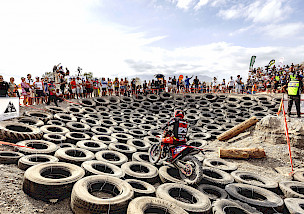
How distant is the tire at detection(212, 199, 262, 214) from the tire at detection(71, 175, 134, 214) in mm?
2408

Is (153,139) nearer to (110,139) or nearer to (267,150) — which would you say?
(110,139)

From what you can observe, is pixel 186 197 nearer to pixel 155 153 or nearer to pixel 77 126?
pixel 155 153

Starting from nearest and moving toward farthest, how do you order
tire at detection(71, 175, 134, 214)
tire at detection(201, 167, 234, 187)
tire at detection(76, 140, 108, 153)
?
tire at detection(71, 175, 134, 214) < tire at detection(201, 167, 234, 187) < tire at detection(76, 140, 108, 153)

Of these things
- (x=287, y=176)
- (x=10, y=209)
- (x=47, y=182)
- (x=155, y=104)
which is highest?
(x=155, y=104)

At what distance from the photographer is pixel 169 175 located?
662 cm

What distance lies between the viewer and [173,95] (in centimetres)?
2423

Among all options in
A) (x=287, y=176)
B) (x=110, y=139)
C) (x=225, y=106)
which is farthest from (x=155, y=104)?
(x=287, y=176)

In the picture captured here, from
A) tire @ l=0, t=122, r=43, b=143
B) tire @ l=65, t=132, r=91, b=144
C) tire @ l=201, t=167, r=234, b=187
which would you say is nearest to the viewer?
tire @ l=201, t=167, r=234, b=187

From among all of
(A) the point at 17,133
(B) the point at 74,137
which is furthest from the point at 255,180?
(A) the point at 17,133

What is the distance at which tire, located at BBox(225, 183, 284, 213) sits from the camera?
207 inches

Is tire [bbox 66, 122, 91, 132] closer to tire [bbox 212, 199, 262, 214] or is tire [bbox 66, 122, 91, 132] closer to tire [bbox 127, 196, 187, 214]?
tire [bbox 127, 196, 187, 214]

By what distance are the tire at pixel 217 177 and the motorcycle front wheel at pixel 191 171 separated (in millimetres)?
662

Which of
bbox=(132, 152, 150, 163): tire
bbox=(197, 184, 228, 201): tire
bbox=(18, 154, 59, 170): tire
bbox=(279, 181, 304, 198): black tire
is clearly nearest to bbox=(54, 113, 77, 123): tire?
bbox=(18, 154, 59, 170): tire

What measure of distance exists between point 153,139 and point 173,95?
1300 cm
